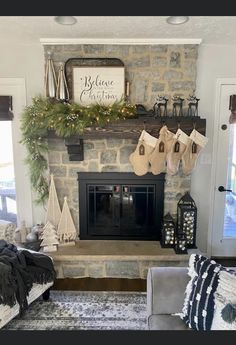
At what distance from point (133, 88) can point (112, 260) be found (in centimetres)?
192

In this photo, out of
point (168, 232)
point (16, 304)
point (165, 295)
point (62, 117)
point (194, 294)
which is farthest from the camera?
point (168, 232)

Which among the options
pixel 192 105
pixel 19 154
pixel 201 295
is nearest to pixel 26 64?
pixel 19 154

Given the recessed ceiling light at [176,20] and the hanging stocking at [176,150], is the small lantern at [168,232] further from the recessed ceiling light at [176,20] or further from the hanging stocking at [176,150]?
the recessed ceiling light at [176,20]

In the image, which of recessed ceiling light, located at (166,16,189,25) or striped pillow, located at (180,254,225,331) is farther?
recessed ceiling light, located at (166,16,189,25)

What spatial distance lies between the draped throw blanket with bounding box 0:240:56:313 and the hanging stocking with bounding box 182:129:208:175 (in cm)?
174

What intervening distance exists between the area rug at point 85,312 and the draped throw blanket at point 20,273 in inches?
8.9

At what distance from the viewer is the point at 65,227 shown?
10.8 feet

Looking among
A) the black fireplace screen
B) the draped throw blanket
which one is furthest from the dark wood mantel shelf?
the draped throw blanket

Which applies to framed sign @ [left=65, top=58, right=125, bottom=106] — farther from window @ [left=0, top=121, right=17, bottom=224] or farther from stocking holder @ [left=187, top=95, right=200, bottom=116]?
window @ [left=0, top=121, right=17, bottom=224]

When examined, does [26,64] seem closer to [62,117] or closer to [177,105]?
[62,117]

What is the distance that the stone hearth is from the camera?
306cm

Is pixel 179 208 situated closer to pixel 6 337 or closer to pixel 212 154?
pixel 212 154

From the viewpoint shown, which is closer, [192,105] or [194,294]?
[194,294]

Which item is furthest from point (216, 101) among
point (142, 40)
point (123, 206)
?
point (123, 206)
